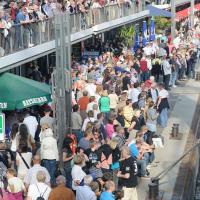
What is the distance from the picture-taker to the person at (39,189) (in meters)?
11.0

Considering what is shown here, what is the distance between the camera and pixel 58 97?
14.9 m

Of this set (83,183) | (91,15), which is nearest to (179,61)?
(91,15)

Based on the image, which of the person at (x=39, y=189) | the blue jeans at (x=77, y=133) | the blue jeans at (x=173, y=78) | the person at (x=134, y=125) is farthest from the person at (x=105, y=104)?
the blue jeans at (x=173, y=78)

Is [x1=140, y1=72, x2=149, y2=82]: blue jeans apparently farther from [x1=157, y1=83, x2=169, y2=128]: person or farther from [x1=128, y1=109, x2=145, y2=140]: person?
[x1=128, y1=109, x2=145, y2=140]: person

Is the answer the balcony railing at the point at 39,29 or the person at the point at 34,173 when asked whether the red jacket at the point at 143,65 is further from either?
the person at the point at 34,173

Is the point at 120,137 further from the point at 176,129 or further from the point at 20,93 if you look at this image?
the point at 176,129

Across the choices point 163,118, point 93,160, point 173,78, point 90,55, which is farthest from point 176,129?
point 90,55

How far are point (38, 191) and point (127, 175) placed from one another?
8.04 feet

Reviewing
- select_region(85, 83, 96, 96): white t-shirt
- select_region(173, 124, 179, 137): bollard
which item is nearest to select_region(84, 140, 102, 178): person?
select_region(85, 83, 96, 96): white t-shirt

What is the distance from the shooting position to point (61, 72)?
48.8 feet

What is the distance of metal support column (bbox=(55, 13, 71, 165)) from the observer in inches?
584

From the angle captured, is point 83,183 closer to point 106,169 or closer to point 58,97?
point 106,169

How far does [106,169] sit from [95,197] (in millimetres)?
2097

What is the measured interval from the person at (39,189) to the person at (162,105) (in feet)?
31.3
